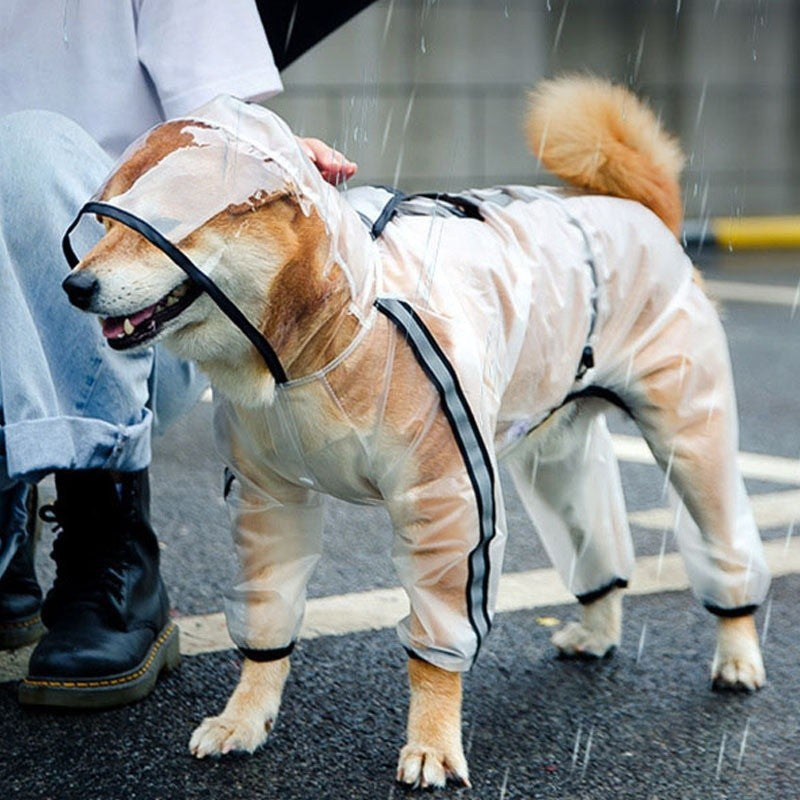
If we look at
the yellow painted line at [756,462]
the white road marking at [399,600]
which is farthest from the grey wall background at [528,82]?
the white road marking at [399,600]

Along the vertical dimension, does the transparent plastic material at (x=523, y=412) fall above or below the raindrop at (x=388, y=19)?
above

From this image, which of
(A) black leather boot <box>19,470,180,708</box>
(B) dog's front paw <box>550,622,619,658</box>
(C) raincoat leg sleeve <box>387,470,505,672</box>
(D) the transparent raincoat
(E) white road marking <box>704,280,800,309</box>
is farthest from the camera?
(E) white road marking <box>704,280,800,309</box>

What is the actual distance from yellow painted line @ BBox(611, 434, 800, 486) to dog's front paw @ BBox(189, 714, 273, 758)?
2370mm

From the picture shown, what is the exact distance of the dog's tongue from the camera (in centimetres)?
228

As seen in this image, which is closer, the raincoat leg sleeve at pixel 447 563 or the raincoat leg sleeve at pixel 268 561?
the raincoat leg sleeve at pixel 447 563

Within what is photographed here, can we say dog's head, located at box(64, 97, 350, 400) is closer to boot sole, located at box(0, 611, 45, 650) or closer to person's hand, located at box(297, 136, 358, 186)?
person's hand, located at box(297, 136, 358, 186)

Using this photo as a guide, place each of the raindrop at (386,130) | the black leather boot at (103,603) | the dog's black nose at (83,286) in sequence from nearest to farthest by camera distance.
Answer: the dog's black nose at (83,286) < the black leather boot at (103,603) < the raindrop at (386,130)

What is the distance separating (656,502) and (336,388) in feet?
7.48

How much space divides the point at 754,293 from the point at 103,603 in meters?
7.01

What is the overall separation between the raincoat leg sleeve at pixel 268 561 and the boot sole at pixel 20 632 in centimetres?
69

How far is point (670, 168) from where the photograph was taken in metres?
3.28

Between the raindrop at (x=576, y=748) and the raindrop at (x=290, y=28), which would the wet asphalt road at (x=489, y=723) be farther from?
the raindrop at (x=290, y=28)

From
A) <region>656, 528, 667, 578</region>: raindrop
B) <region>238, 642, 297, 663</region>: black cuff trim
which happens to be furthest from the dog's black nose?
<region>656, 528, 667, 578</region>: raindrop

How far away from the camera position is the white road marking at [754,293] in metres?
9.08
